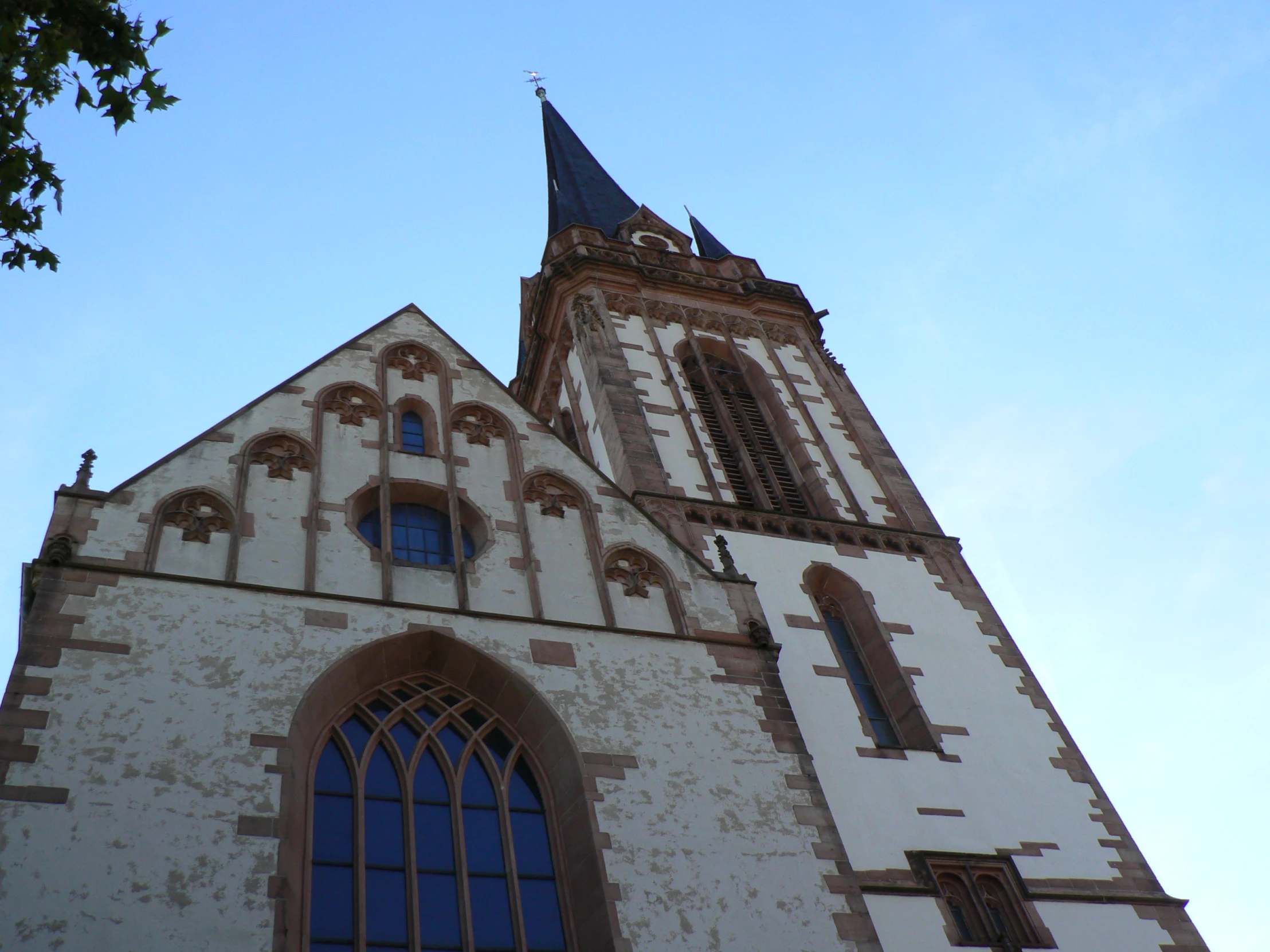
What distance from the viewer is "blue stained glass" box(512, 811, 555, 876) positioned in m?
10.0

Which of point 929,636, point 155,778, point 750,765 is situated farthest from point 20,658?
point 929,636

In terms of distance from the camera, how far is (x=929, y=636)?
16594 millimetres

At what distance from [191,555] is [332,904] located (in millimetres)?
3667

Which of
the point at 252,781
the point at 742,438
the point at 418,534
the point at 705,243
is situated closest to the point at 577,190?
the point at 705,243

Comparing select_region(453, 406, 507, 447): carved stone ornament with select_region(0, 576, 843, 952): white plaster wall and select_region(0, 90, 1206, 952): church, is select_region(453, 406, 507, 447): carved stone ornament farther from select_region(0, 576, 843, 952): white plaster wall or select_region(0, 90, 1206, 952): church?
select_region(0, 576, 843, 952): white plaster wall

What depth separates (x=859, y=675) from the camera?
629 inches

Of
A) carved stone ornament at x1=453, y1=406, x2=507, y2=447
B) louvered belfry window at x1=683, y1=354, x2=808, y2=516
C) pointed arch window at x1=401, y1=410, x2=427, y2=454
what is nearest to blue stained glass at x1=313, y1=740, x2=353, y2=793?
pointed arch window at x1=401, y1=410, x2=427, y2=454

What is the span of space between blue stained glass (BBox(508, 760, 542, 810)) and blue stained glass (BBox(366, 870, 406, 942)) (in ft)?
4.11

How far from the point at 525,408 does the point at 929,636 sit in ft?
20.1

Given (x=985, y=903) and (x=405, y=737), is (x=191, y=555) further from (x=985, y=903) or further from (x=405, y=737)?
(x=985, y=903)

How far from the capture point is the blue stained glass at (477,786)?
10.4 meters

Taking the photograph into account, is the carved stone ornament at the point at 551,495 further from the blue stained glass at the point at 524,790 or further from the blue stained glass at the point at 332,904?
the blue stained glass at the point at 332,904

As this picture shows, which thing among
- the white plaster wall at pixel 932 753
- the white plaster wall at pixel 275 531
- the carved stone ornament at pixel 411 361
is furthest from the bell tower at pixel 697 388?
the white plaster wall at pixel 275 531

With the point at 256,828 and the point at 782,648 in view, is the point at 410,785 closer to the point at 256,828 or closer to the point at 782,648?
the point at 256,828
